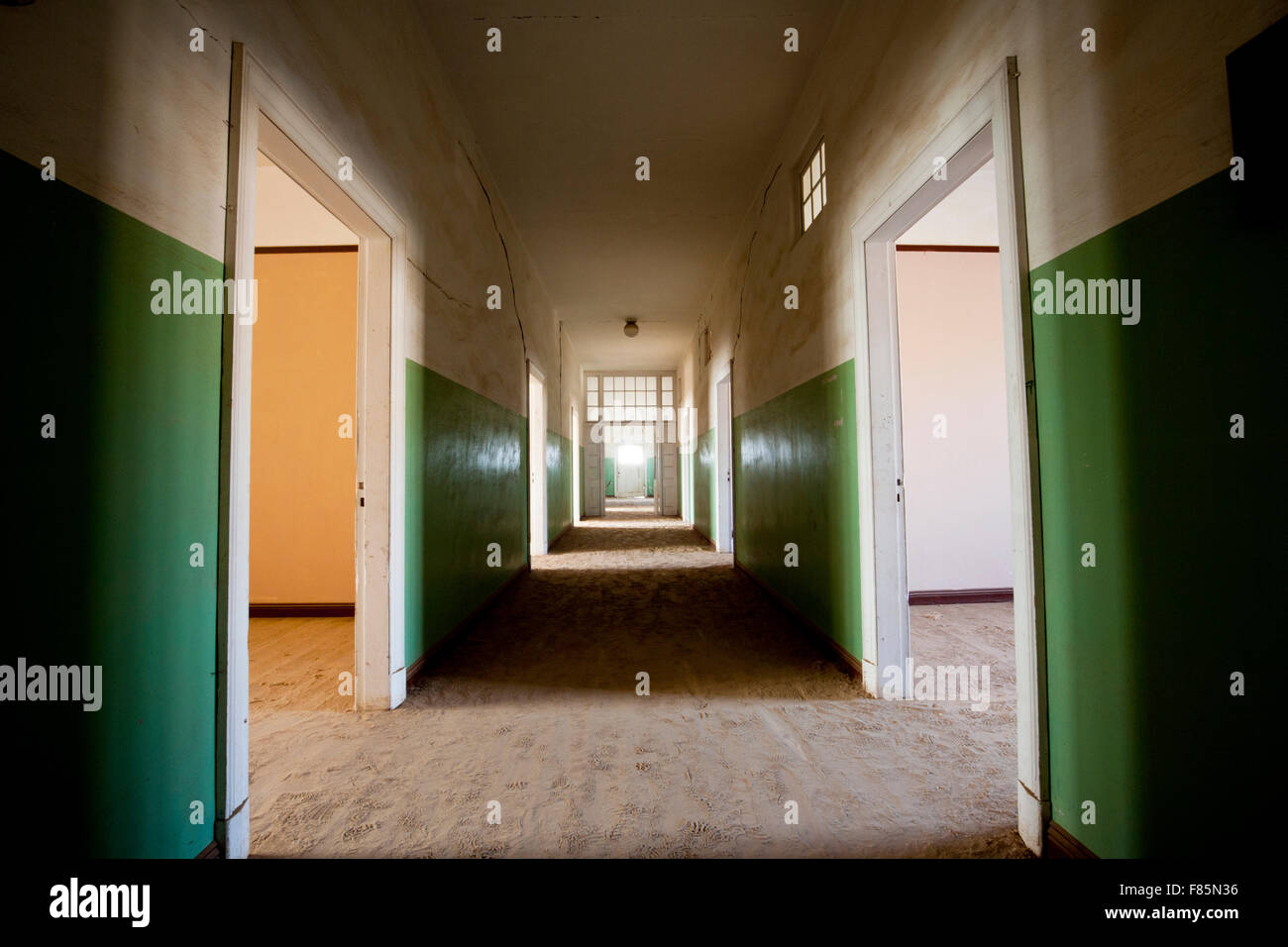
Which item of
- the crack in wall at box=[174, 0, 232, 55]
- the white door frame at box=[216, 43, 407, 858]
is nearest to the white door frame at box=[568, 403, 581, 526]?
the white door frame at box=[216, 43, 407, 858]

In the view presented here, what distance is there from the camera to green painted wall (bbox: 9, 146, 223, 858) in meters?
0.94

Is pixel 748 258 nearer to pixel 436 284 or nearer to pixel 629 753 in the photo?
pixel 436 284

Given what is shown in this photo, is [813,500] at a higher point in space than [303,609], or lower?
higher

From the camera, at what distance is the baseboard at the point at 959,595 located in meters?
4.18

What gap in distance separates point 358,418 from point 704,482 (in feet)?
19.8

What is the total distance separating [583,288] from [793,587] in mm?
4831

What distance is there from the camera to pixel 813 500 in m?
3.16

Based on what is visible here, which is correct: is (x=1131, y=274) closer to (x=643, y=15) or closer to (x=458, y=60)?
(x=643, y=15)

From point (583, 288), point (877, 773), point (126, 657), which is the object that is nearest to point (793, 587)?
point (877, 773)

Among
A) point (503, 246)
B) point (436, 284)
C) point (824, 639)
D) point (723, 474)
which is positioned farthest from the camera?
point (723, 474)

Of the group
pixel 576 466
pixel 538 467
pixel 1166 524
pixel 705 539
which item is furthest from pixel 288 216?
pixel 576 466

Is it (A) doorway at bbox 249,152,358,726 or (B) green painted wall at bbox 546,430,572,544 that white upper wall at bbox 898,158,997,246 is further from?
(B) green painted wall at bbox 546,430,572,544

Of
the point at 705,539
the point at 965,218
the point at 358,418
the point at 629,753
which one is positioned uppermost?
the point at 965,218

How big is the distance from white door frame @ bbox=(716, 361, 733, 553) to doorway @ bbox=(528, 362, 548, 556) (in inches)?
87.0
